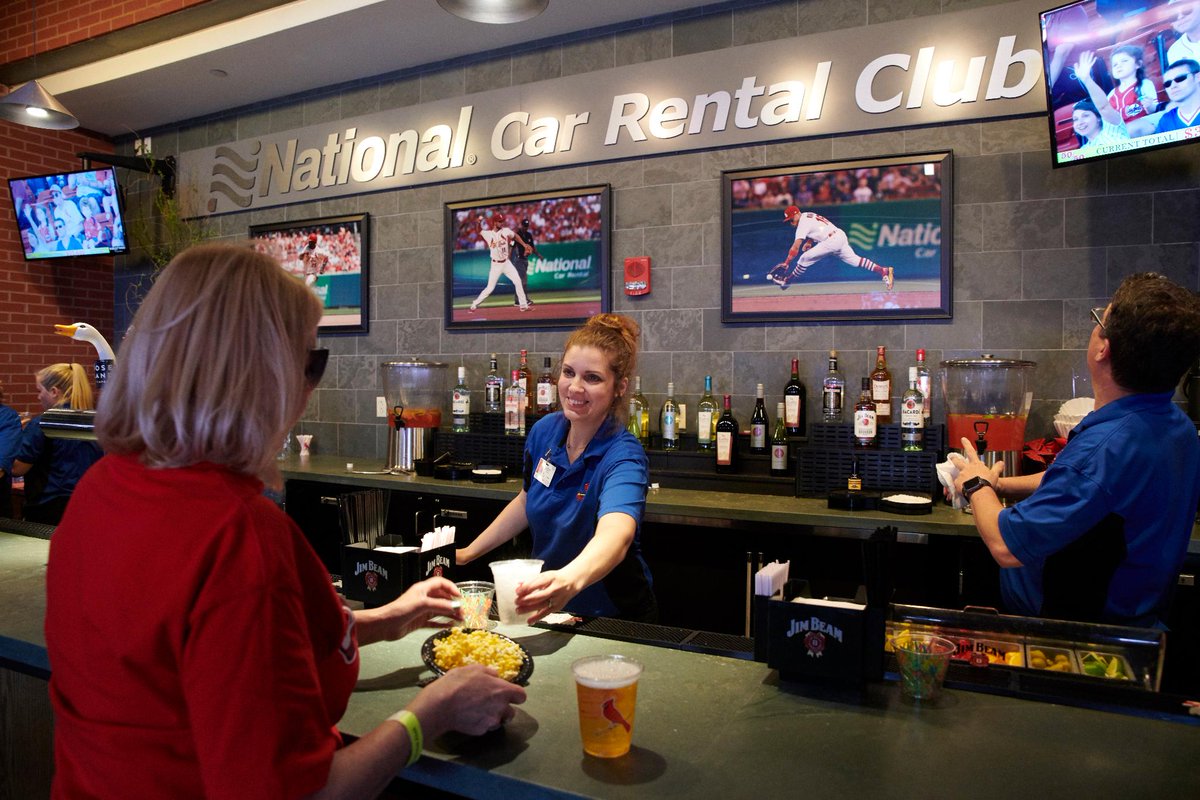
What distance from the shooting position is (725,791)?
1116 mm

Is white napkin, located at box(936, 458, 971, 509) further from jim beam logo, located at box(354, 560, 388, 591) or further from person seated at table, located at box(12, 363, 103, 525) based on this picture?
person seated at table, located at box(12, 363, 103, 525)

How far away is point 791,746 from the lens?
4.11 feet

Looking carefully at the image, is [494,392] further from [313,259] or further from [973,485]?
[973,485]

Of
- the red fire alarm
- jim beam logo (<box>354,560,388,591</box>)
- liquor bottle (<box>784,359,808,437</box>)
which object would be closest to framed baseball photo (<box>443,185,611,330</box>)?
the red fire alarm

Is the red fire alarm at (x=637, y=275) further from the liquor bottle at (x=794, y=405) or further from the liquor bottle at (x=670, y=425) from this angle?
the liquor bottle at (x=794, y=405)

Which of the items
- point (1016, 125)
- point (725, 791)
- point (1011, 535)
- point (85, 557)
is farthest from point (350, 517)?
point (1016, 125)

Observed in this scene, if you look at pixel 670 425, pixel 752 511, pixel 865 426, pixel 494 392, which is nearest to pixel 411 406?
pixel 494 392

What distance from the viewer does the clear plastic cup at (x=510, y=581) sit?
1.63m

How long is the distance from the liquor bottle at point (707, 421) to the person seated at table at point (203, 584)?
3.14m

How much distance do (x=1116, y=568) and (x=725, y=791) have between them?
4.56 feet

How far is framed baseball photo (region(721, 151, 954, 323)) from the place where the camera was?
12.5 feet

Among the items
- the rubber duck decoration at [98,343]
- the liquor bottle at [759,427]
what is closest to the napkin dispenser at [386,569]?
the rubber duck decoration at [98,343]

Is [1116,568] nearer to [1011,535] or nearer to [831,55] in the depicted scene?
[1011,535]

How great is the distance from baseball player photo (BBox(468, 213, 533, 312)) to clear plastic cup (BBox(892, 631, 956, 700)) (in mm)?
3692
